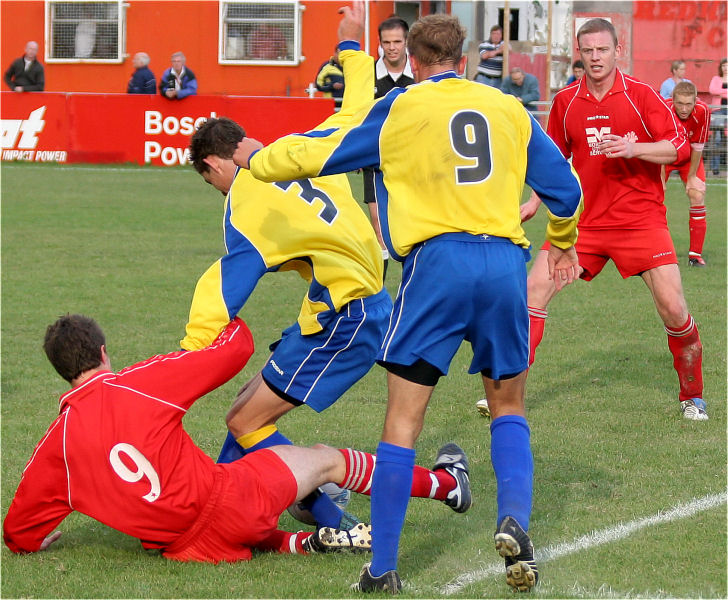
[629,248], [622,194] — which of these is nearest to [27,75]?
[622,194]

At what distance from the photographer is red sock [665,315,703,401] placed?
22.8ft

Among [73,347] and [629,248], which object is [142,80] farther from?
[73,347]

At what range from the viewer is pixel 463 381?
797cm

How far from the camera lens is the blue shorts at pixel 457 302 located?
423 cm

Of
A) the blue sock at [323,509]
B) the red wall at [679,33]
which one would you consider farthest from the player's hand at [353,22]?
the red wall at [679,33]

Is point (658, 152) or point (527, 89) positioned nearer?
point (658, 152)

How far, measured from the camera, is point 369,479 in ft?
16.2

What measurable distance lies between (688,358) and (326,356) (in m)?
2.76

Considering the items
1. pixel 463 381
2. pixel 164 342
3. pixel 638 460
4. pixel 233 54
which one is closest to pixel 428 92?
pixel 638 460

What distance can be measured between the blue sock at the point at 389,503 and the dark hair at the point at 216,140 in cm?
151

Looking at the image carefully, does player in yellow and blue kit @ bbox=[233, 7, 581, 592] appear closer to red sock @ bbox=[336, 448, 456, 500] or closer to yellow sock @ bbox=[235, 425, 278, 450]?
red sock @ bbox=[336, 448, 456, 500]

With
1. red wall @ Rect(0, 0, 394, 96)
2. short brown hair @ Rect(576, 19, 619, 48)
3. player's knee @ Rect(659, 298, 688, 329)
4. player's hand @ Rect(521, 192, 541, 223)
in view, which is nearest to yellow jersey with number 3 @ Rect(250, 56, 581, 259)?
player's hand @ Rect(521, 192, 541, 223)

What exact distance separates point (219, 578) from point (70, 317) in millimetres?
1160

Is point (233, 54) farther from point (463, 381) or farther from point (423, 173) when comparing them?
point (423, 173)
